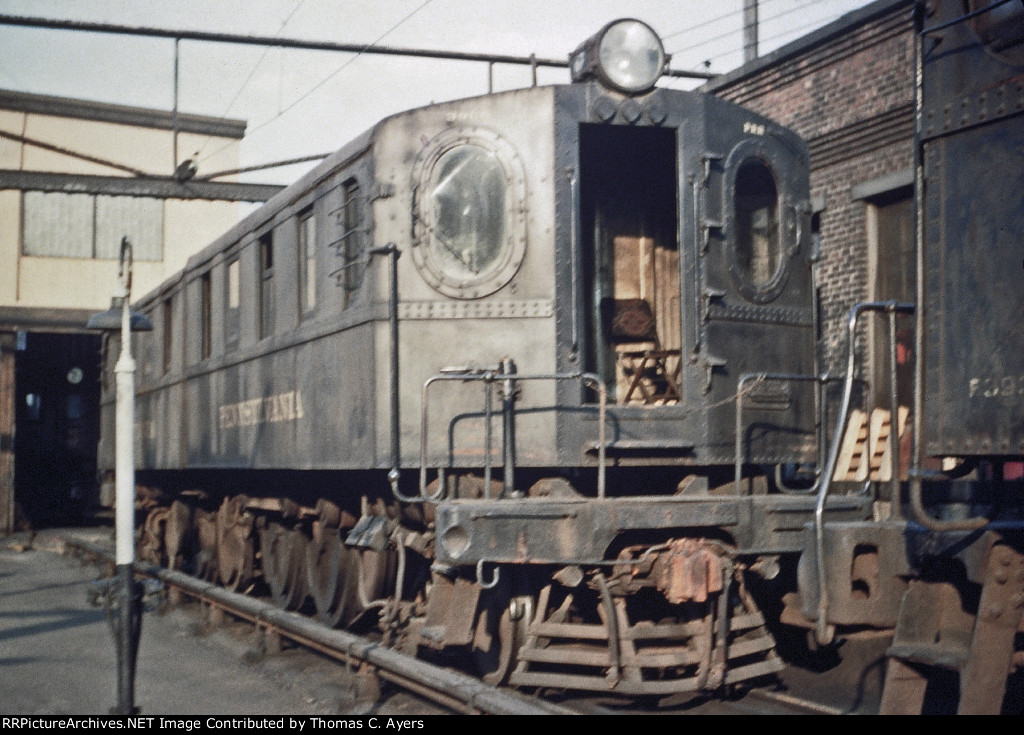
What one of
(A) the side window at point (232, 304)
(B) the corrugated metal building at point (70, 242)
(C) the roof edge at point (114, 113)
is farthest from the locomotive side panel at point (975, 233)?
(C) the roof edge at point (114, 113)

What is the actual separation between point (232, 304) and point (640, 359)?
522 centimetres

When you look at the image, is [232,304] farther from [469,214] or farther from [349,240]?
[469,214]

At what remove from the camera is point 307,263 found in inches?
364

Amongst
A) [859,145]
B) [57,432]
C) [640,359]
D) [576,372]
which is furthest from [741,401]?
[57,432]

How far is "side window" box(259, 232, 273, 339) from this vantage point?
404 inches

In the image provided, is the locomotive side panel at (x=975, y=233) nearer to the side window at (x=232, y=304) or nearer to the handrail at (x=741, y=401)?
the handrail at (x=741, y=401)

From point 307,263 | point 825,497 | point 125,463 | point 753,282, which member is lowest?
point 825,497

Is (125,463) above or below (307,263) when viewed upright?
below

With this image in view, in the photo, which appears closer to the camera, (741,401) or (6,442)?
(741,401)

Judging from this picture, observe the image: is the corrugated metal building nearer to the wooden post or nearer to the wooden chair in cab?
the wooden post

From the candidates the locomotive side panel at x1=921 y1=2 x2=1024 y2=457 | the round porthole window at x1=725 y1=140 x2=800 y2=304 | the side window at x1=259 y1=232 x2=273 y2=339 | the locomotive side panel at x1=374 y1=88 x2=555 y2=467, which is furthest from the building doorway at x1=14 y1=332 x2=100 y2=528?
the locomotive side panel at x1=921 y1=2 x2=1024 y2=457

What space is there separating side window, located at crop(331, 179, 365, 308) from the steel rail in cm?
242

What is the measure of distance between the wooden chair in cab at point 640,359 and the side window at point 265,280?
3.73 m

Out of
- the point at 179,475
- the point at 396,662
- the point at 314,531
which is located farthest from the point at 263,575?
the point at 396,662
